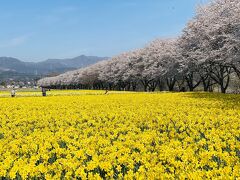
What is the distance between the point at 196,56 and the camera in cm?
4328

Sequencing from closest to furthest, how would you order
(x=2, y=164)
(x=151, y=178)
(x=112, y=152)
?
(x=151, y=178) → (x=2, y=164) → (x=112, y=152)

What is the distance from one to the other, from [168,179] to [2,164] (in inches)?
148

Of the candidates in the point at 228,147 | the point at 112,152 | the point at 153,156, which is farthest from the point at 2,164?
the point at 228,147

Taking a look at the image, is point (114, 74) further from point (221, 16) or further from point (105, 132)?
point (105, 132)

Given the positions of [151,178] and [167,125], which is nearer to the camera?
[151,178]

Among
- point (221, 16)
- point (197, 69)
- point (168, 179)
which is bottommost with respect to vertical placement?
point (168, 179)

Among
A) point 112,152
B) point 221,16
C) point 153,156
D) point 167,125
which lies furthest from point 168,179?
point 221,16

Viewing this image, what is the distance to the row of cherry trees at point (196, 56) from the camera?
111ft

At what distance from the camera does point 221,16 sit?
3591 cm

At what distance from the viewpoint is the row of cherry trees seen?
111ft

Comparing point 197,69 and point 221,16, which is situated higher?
point 221,16

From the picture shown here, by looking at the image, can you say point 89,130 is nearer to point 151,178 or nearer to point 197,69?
point 151,178

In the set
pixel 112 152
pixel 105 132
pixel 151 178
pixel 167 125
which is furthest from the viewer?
pixel 167 125

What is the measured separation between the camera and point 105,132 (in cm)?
1226
